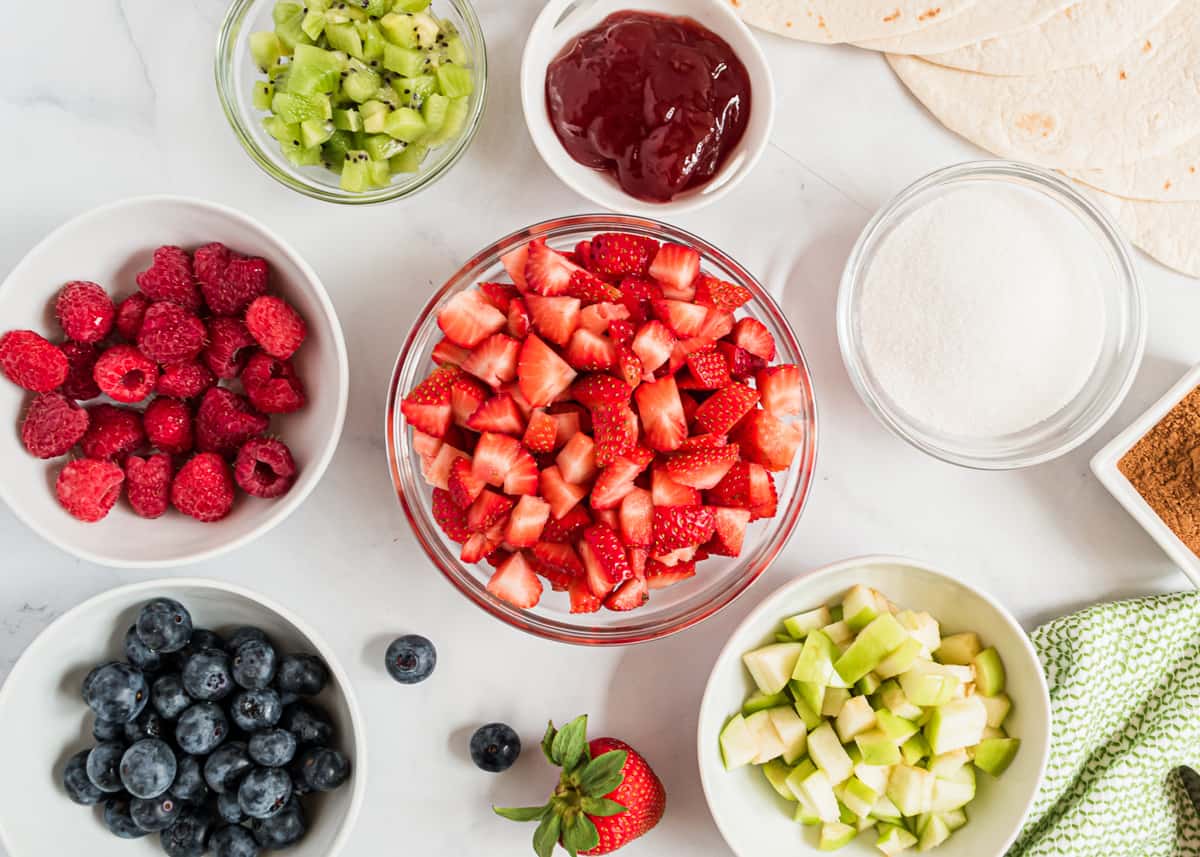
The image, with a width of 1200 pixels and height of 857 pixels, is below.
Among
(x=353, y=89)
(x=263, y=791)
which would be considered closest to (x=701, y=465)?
(x=353, y=89)

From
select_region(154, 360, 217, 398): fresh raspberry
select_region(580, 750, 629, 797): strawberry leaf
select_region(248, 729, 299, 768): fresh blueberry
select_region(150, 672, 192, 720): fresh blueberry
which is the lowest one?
select_region(150, 672, 192, 720): fresh blueberry

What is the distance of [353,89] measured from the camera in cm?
144

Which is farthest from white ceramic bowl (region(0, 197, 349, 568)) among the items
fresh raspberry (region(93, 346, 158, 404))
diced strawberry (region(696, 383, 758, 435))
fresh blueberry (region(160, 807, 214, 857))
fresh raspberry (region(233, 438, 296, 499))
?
diced strawberry (region(696, 383, 758, 435))

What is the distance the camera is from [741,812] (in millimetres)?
1671

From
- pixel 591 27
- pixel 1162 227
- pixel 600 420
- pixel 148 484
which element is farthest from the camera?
pixel 1162 227

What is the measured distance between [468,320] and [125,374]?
0.56m

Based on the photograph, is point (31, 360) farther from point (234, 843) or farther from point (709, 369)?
point (709, 369)

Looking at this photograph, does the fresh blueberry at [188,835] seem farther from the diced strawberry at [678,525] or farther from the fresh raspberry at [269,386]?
the diced strawberry at [678,525]

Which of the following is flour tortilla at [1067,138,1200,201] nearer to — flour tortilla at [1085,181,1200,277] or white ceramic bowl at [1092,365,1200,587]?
flour tortilla at [1085,181,1200,277]

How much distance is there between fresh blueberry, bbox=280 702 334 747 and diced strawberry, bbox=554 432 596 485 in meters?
0.64

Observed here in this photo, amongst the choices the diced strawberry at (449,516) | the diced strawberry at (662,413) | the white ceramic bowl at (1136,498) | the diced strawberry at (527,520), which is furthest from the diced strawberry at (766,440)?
the white ceramic bowl at (1136,498)

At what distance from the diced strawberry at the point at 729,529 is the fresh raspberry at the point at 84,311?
102cm

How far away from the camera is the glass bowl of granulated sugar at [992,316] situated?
1677mm

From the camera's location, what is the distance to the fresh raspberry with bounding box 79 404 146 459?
152cm
